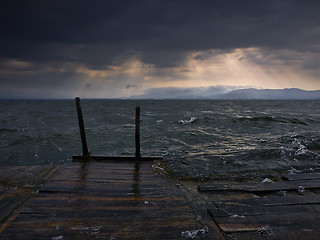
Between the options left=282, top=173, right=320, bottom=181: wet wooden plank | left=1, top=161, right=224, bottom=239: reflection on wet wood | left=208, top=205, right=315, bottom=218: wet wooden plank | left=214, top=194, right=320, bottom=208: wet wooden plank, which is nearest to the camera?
left=1, top=161, right=224, bottom=239: reflection on wet wood

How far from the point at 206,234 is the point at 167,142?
16.6m

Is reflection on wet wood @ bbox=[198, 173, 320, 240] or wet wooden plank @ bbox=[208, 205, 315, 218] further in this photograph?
wet wooden plank @ bbox=[208, 205, 315, 218]

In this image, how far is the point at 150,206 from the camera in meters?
5.18

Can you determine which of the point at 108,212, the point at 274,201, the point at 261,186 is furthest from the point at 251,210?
the point at 108,212

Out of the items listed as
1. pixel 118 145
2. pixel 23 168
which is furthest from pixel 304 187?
pixel 118 145

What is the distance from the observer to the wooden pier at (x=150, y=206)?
4.20 meters

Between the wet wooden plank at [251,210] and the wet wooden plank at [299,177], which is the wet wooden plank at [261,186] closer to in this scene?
the wet wooden plank at [299,177]

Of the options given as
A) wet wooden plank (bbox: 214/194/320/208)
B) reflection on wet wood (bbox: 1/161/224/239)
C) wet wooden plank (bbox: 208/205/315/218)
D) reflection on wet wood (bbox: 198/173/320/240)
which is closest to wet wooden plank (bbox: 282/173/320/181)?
reflection on wet wood (bbox: 198/173/320/240)

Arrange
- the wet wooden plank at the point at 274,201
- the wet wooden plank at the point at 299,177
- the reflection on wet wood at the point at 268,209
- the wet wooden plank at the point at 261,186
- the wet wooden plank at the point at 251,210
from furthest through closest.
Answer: the wet wooden plank at the point at 299,177, the wet wooden plank at the point at 261,186, the wet wooden plank at the point at 274,201, the wet wooden plank at the point at 251,210, the reflection on wet wood at the point at 268,209

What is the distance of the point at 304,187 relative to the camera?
6.53 metres

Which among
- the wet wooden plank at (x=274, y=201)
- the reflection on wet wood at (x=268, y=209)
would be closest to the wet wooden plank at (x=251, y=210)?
the reflection on wet wood at (x=268, y=209)

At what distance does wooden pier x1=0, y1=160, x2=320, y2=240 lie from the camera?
4195 millimetres

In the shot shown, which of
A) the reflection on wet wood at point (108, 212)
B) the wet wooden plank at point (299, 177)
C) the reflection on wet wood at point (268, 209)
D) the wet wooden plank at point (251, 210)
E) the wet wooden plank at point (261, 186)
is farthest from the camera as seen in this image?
the wet wooden plank at point (299, 177)

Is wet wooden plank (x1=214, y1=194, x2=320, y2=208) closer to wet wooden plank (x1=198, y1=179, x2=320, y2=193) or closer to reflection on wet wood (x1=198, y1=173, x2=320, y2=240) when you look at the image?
reflection on wet wood (x1=198, y1=173, x2=320, y2=240)
